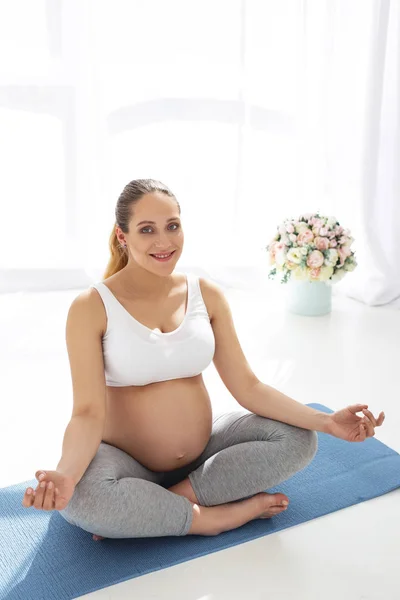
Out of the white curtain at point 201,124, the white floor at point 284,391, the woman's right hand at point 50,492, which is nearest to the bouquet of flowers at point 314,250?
the white floor at point 284,391

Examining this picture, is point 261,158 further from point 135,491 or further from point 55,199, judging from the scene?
point 135,491

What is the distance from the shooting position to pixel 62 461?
71.6 inches

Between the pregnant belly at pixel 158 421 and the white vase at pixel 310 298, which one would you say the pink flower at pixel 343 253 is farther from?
the pregnant belly at pixel 158 421

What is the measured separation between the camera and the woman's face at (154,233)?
1989mm

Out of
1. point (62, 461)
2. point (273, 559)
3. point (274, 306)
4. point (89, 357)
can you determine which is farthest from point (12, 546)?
point (274, 306)

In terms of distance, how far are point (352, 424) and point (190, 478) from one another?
447 mm

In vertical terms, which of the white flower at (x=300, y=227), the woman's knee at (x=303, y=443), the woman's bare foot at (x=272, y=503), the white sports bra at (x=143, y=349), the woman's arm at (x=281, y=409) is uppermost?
the white sports bra at (x=143, y=349)

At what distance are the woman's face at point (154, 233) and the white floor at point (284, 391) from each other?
0.75 meters

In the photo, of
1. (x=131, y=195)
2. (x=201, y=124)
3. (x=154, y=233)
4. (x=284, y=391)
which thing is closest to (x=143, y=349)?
(x=154, y=233)

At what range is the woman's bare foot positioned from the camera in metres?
2.05

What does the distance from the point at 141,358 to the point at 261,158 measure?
2693mm

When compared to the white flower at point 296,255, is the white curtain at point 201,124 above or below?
above

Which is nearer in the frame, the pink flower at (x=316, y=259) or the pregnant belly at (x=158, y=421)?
the pregnant belly at (x=158, y=421)

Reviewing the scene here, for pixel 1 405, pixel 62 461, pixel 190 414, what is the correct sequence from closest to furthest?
pixel 62 461 → pixel 190 414 → pixel 1 405
